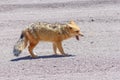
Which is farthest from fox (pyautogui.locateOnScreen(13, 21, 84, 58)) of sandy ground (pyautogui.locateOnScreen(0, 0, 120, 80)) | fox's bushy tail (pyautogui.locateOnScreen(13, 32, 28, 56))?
sandy ground (pyautogui.locateOnScreen(0, 0, 120, 80))

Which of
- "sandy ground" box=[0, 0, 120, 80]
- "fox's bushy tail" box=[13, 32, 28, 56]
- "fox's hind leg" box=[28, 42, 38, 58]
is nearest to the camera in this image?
"sandy ground" box=[0, 0, 120, 80]

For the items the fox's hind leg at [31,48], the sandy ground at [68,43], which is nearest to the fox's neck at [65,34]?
the sandy ground at [68,43]

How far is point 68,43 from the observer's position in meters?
13.0

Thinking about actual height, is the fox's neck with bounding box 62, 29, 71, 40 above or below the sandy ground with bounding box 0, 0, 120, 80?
above

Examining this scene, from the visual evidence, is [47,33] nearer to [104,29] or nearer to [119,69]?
[119,69]

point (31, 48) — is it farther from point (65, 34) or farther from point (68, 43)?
point (68, 43)

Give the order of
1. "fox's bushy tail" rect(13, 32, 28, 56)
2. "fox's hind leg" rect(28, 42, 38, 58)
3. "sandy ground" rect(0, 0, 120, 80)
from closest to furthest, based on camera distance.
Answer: "sandy ground" rect(0, 0, 120, 80) < "fox's bushy tail" rect(13, 32, 28, 56) < "fox's hind leg" rect(28, 42, 38, 58)

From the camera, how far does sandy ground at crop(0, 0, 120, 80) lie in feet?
31.6

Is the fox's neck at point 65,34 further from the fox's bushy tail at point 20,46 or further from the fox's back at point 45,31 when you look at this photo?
the fox's bushy tail at point 20,46

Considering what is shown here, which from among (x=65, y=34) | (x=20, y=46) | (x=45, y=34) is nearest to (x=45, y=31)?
(x=45, y=34)

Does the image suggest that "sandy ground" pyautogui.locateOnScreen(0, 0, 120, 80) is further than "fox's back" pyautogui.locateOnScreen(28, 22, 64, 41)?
No

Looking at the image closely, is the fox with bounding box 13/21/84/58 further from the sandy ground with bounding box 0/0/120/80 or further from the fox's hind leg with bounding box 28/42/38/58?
the sandy ground with bounding box 0/0/120/80

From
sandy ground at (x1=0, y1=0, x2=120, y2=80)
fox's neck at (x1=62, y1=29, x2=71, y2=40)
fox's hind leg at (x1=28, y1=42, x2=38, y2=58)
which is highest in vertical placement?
fox's neck at (x1=62, y1=29, x2=71, y2=40)

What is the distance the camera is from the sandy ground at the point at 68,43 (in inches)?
380
